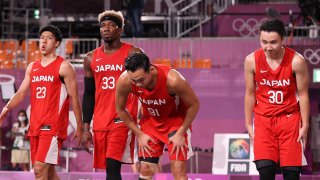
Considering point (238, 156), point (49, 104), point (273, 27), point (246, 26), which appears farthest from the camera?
point (246, 26)

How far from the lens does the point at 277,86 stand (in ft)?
28.7

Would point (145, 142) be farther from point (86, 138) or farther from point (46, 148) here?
point (46, 148)

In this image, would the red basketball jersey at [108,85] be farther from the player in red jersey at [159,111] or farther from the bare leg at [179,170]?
the bare leg at [179,170]

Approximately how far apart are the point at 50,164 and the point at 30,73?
1.02 m

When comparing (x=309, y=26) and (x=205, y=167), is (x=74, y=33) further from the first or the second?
(x=205, y=167)

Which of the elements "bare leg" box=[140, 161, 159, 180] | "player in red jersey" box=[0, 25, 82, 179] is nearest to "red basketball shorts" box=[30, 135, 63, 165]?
"player in red jersey" box=[0, 25, 82, 179]

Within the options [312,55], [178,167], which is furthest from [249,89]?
[312,55]

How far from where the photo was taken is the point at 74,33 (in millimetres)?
21406

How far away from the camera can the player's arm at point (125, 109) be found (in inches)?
340

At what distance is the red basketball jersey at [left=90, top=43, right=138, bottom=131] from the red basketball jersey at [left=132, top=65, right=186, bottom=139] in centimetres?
72

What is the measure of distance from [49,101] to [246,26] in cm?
961

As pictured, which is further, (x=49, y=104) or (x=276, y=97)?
(x=49, y=104)

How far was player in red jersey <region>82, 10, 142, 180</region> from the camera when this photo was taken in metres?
9.56

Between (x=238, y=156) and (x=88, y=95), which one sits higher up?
(x=88, y=95)
